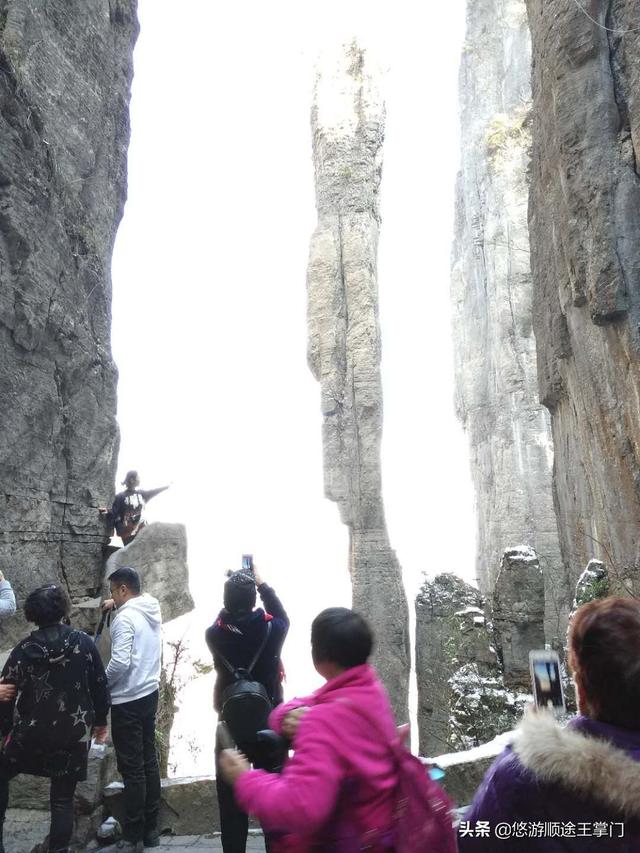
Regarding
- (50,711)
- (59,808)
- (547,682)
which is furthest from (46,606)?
(547,682)

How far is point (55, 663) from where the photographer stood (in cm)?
328

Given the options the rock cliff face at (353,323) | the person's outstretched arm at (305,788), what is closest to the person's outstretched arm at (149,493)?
the person's outstretched arm at (305,788)

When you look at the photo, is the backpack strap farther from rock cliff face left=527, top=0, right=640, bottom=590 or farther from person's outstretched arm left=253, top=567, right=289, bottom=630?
rock cliff face left=527, top=0, right=640, bottom=590

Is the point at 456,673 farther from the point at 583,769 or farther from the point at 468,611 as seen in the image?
the point at 583,769

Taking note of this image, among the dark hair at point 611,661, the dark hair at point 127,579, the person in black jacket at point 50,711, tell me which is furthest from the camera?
the dark hair at point 127,579

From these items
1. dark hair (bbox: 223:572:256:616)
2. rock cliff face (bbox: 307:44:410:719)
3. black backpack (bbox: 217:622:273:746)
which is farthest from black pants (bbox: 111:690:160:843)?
rock cliff face (bbox: 307:44:410:719)

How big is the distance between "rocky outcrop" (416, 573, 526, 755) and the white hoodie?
4.04 metres

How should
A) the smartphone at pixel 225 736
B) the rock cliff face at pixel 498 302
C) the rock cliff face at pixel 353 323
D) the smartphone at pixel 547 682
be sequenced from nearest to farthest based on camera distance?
1. the smartphone at pixel 547 682
2. the smartphone at pixel 225 736
3. the rock cliff face at pixel 353 323
4. the rock cliff face at pixel 498 302

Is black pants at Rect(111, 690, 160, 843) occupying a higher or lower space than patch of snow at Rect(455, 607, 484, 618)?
lower

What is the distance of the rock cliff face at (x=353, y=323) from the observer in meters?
20.5

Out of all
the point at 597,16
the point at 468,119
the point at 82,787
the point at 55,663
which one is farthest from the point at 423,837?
the point at 468,119

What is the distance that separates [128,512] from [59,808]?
5.70 meters

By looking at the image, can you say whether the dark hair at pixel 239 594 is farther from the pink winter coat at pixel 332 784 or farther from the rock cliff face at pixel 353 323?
the rock cliff face at pixel 353 323

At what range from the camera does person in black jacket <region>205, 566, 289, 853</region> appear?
3.07m
